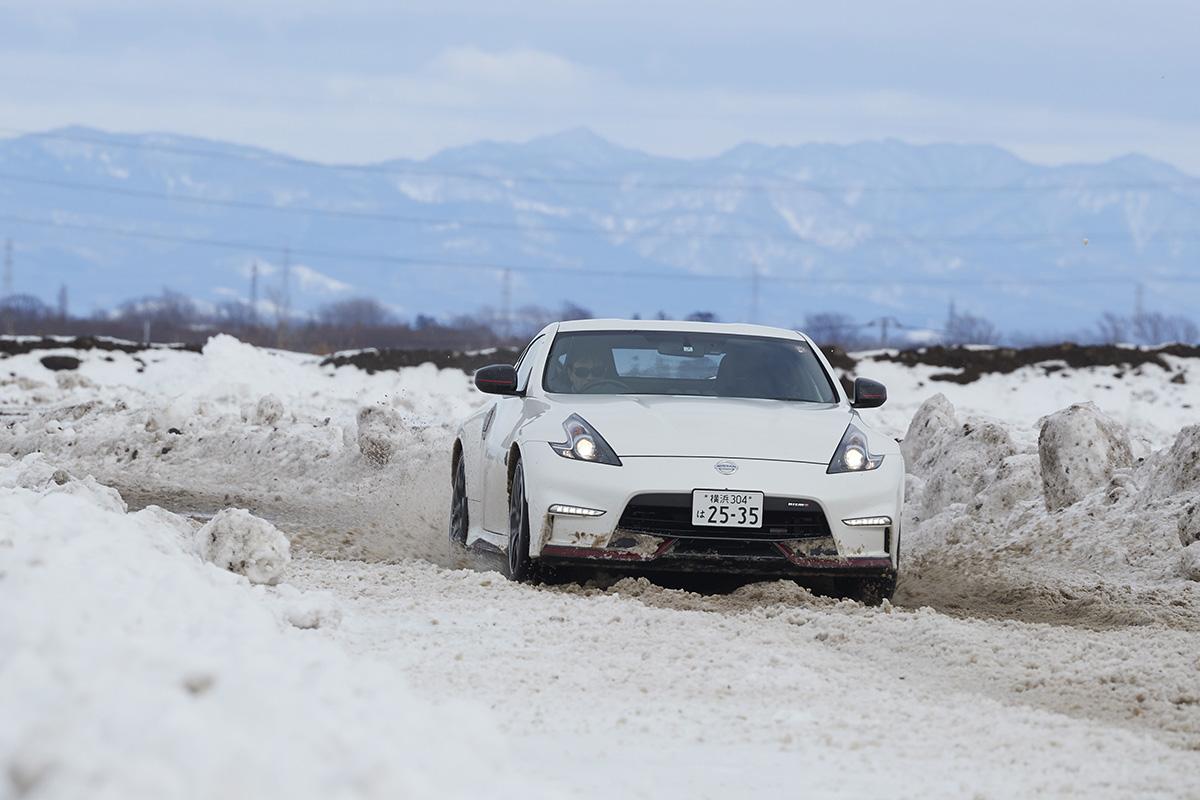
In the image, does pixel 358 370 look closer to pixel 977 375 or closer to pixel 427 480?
pixel 977 375

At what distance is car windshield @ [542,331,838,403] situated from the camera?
1024 cm

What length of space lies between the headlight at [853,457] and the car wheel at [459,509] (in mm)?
2622

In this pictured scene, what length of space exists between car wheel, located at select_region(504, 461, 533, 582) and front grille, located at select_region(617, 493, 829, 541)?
0.54m

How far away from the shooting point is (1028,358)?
39219 millimetres

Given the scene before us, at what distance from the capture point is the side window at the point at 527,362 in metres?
10.6

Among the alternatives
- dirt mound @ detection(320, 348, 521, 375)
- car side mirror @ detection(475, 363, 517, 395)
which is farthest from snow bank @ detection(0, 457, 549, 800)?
dirt mound @ detection(320, 348, 521, 375)

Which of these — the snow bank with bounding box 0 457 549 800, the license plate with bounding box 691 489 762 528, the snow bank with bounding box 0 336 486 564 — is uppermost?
the snow bank with bounding box 0 457 549 800

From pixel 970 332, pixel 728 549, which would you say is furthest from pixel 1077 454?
pixel 970 332

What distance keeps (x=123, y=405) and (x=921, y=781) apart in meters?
17.9

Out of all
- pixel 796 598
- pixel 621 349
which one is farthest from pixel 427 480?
pixel 796 598

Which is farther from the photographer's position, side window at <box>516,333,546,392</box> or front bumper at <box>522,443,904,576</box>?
side window at <box>516,333,546,392</box>

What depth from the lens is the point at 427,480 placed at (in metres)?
15.0

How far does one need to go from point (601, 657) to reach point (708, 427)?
231 cm

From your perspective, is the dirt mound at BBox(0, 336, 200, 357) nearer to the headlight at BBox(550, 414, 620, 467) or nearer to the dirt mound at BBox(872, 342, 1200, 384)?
the dirt mound at BBox(872, 342, 1200, 384)
